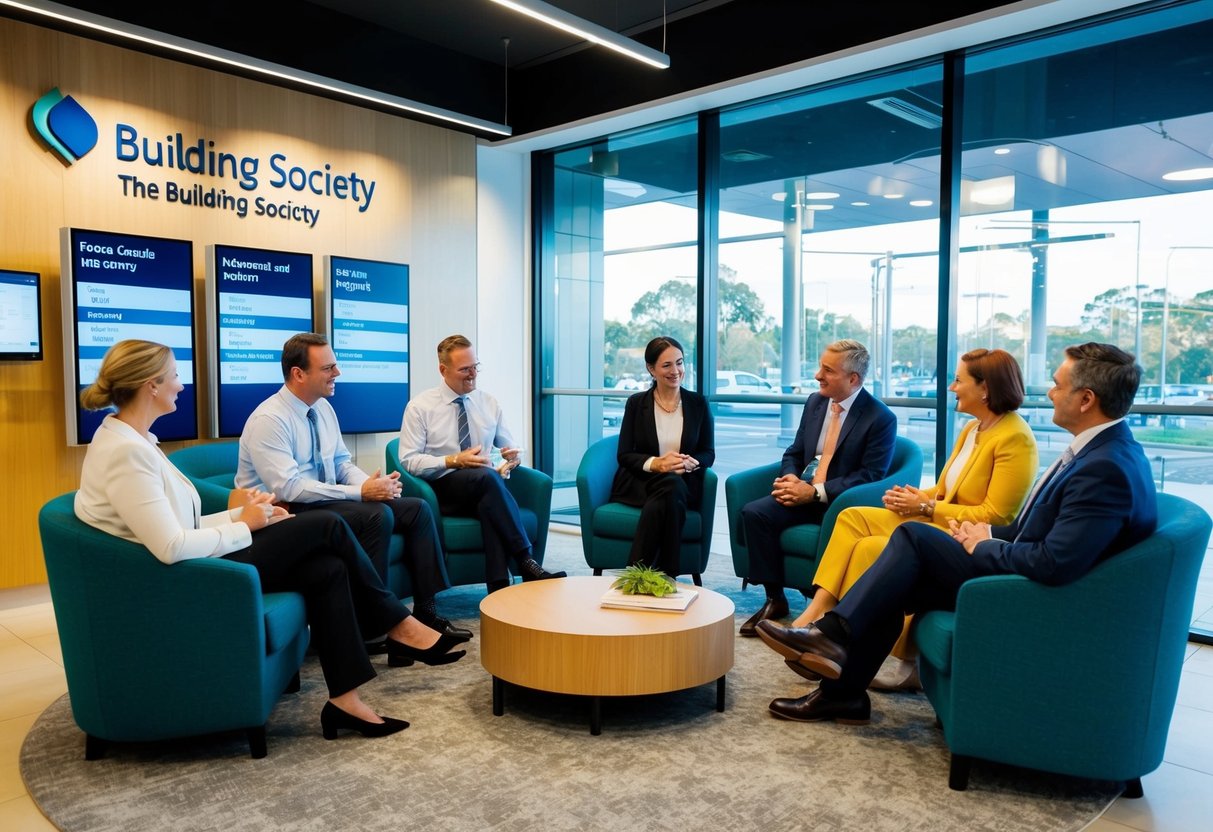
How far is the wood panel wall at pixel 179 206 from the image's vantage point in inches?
188

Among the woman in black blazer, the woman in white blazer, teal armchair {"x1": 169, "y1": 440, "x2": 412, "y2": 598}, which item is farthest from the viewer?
the woman in black blazer

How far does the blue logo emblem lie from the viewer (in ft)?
15.7

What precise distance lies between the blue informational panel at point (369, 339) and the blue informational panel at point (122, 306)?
3.18ft

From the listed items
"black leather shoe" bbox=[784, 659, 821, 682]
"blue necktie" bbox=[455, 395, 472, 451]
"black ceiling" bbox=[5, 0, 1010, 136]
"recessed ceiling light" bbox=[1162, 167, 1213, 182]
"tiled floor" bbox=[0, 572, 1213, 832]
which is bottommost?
"tiled floor" bbox=[0, 572, 1213, 832]

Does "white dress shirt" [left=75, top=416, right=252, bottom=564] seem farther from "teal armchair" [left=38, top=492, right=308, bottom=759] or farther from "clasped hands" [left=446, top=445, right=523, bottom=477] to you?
"clasped hands" [left=446, top=445, right=523, bottom=477]

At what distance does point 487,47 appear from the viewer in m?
6.80

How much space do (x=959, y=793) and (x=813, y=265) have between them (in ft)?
12.9

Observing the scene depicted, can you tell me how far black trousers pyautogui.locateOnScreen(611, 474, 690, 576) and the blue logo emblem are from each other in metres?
3.70

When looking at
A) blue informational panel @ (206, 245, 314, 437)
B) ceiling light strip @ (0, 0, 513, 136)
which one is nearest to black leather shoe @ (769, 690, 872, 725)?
blue informational panel @ (206, 245, 314, 437)

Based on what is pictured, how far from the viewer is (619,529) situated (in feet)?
16.3

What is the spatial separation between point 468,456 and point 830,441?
6.29 ft

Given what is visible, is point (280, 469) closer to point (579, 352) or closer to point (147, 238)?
point (147, 238)

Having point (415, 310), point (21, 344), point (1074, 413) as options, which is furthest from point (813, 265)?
point (21, 344)

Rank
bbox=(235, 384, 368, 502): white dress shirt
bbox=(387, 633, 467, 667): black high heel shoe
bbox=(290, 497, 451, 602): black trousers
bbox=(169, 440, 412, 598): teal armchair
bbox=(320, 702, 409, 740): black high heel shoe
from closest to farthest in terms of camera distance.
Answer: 1. bbox=(320, 702, 409, 740): black high heel shoe
2. bbox=(387, 633, 467, 667): black high heel shoe
3. bbox=(235, 384, 368, 502): white dress shirt
4. bbox=(290, 497, 451, 602): black trousers
5. bbox=(169, 440, 412, 598): teal armchair
